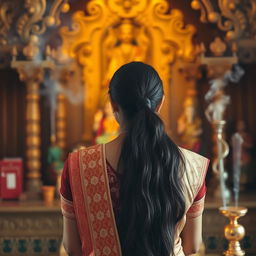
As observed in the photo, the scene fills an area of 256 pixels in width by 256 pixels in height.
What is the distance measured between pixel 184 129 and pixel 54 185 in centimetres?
112

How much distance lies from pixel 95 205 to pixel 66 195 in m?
0.09

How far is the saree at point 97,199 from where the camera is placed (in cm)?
143

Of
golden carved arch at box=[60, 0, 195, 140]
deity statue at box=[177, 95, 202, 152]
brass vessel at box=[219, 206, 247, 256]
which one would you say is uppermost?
golden carved arch at box=[60, 0, 195, 140]

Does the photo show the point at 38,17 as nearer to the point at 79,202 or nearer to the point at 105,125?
the point at 105,125

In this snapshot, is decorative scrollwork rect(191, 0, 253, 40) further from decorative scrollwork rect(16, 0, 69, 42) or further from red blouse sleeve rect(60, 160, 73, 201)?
red blouse sleeve rect(60, 160, 73, 201)

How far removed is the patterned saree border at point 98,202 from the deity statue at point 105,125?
8.88ft

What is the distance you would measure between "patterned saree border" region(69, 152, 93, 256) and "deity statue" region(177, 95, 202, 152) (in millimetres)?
2804

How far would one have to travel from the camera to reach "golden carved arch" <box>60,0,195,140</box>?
4.41 meters

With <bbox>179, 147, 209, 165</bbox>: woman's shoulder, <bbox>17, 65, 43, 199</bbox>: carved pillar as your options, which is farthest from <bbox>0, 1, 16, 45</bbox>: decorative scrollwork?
<bbox>179, 147, 209, 165</bbox>: woman's shoulder

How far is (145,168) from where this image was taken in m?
1.38

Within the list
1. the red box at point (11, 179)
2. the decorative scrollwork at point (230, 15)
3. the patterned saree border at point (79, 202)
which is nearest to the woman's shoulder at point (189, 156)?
the patterned saree border at point (79, 202)

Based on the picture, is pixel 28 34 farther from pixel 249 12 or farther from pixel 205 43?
pixel 249 12

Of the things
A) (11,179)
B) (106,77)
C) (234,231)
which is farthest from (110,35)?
(234,231)

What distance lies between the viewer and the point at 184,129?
170 inches
